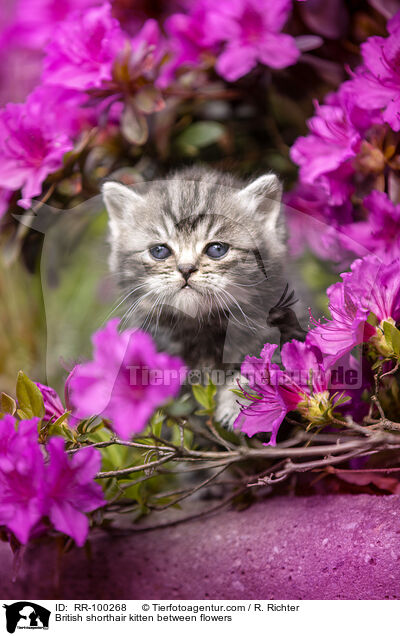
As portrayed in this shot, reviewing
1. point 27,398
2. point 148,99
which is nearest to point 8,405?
point 27,398

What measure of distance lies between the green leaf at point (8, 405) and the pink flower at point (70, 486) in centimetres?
6

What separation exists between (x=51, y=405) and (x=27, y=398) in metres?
0.02

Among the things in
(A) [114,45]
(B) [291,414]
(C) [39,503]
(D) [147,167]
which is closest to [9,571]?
(C) [39,503]

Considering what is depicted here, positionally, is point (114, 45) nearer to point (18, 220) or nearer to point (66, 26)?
point (66, 26)

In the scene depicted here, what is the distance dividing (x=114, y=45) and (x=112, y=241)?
0.22 metres

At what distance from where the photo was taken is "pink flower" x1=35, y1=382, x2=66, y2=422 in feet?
1.75

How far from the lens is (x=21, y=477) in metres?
0.50

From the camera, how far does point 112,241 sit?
590 mm

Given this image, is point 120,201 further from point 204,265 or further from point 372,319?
point 372,319

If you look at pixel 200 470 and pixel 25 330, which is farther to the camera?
pixel 25 330

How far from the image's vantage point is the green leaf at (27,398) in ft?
1.73
